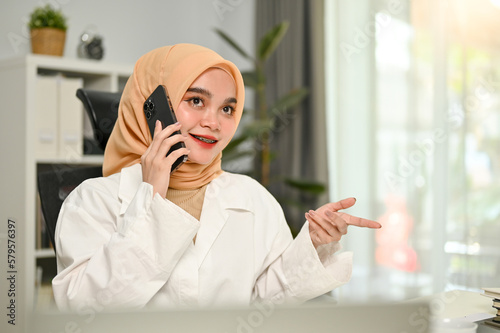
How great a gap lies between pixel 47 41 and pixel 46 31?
53 millimetres

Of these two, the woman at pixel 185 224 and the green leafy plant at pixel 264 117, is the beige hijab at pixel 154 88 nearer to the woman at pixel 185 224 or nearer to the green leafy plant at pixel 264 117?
the woman at pixel 185 224

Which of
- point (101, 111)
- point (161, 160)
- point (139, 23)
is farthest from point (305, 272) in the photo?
point (139, 23)

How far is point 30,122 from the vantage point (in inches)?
104

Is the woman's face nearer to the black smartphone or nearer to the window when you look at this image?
the black smartphone

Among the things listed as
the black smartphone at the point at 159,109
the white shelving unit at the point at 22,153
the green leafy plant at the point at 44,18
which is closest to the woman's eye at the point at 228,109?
the black smartphone at the point at 159,109

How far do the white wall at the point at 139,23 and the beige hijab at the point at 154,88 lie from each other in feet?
6.74

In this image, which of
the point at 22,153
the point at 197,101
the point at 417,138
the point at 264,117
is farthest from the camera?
the point at 264,117

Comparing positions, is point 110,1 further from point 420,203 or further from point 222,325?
point 222,325

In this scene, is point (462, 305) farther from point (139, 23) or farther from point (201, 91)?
point (139, 23)

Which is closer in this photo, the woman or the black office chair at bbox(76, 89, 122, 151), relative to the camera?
the woman

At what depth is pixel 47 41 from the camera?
2.83 metres

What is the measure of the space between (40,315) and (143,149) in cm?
85

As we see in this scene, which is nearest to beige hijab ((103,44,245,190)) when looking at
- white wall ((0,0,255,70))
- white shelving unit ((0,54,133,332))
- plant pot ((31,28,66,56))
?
white shelving unit ((0,54,133,332))

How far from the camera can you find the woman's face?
1254 millimetres
